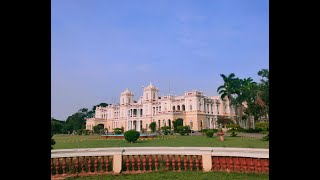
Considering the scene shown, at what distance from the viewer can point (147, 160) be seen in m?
6.73

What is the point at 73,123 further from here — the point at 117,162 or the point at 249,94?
the point at 117,162

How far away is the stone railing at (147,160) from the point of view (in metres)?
6.10

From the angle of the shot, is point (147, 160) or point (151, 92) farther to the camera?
point (151, 92)

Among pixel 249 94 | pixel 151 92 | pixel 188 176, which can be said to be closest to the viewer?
pixel 188 176

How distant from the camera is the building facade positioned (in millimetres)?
56062

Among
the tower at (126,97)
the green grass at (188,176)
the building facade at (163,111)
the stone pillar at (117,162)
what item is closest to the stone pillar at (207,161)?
the green grass at (188,176)

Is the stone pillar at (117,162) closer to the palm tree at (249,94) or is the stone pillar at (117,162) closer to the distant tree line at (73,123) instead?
the palm tree at (249,94)

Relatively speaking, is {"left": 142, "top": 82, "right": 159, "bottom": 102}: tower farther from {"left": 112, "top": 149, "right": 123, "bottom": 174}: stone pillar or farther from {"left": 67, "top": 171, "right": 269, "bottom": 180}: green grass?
{"left": 67, "top": 171, "right": 269, "bottom": 180}: green grass

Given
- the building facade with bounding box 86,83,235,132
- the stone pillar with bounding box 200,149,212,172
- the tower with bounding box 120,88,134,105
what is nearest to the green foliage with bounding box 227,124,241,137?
the building facade with bounding box 86,83,235,132

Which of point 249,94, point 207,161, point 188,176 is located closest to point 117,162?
point 188,176

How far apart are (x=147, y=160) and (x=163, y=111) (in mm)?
51697
